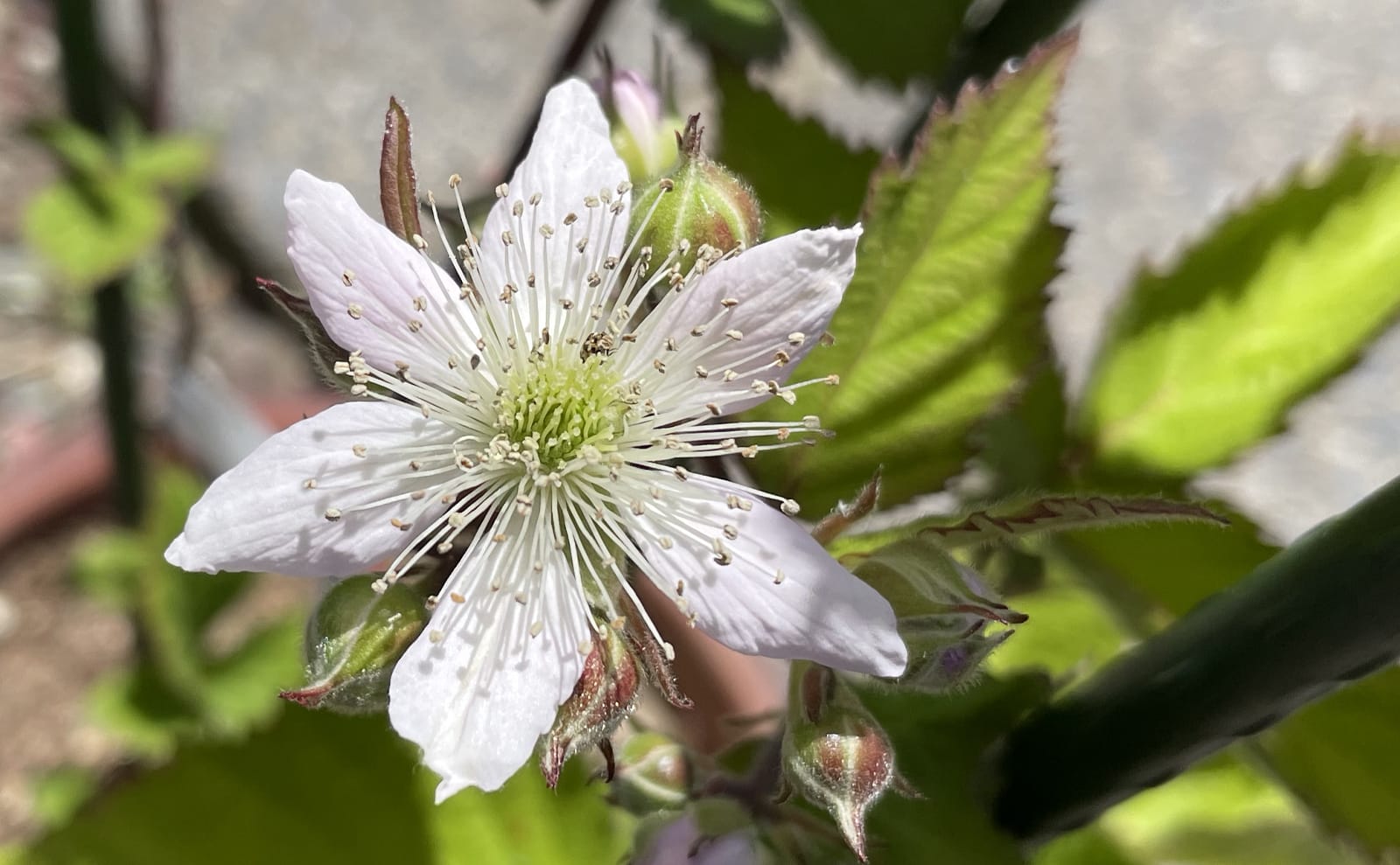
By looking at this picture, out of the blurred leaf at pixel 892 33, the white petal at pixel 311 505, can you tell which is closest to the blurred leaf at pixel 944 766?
the white petal at pixel 311 505

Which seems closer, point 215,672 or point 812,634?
point 812,634

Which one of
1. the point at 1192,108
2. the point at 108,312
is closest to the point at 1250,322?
the point at 108,312

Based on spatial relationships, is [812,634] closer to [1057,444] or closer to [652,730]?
[652,730]

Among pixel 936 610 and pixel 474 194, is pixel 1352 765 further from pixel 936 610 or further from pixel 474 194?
pixel 474 194

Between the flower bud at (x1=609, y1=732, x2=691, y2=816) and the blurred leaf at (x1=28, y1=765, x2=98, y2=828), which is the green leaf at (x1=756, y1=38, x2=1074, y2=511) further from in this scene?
the blurred leaf at (x1=28, y1=765, x2=98, y2=828)

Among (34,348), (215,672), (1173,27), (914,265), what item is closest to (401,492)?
(914,265)

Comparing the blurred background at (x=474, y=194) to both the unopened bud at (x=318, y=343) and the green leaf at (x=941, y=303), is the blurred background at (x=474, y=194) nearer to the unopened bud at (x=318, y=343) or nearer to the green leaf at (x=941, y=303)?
the green leaf at (x=941, y=303)
